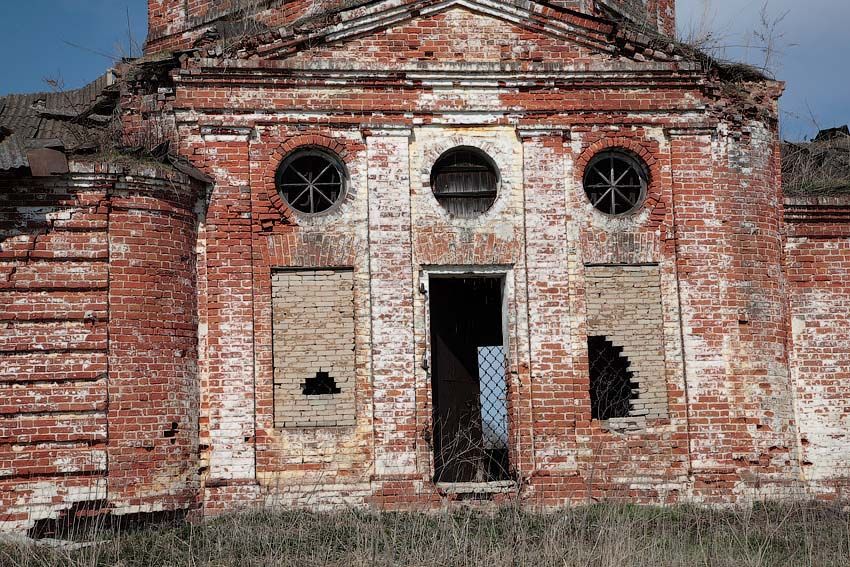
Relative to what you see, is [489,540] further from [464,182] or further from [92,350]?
[92,350]

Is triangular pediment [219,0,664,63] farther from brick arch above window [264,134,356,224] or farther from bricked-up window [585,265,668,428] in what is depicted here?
bricked-up window [585,265,668,428]

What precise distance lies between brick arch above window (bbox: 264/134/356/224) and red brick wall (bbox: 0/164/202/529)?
1056 millimetres

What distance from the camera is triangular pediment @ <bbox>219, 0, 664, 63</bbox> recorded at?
37.7ft

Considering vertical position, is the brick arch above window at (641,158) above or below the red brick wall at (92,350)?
above

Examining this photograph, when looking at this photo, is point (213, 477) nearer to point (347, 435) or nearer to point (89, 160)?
point (347, 435)

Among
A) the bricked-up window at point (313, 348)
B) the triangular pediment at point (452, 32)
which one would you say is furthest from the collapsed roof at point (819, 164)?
the bricked-up window at point (313, 348)

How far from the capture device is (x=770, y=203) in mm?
11906

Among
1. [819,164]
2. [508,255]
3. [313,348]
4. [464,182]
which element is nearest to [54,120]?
[313,348]

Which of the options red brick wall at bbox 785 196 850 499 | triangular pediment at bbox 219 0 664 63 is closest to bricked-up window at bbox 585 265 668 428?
red brick wall at bbox 785 196 850 499

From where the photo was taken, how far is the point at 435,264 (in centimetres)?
1127

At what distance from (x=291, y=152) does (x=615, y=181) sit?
143 inches

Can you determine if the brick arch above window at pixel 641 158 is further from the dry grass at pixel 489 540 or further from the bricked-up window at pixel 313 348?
the dry grass at pixel 489 540

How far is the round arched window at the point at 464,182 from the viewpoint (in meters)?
11.5

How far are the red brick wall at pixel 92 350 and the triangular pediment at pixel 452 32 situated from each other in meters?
2.38
